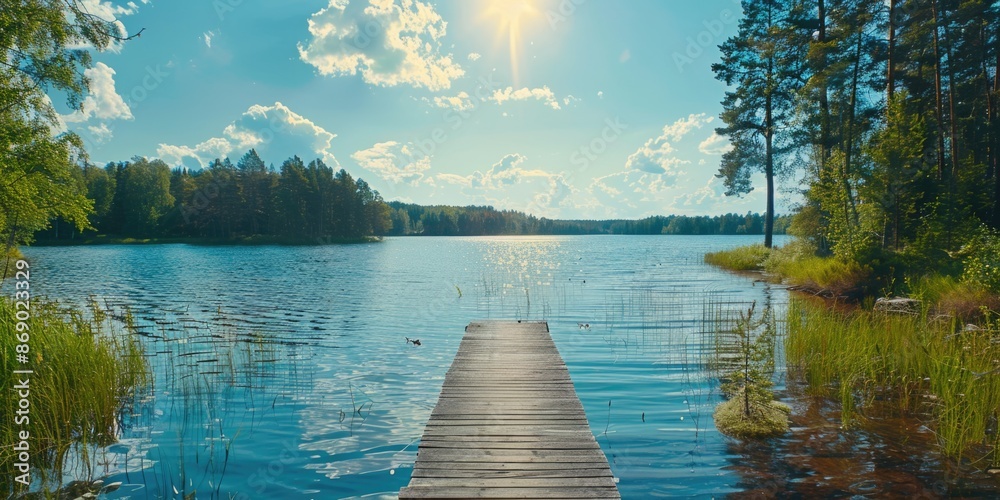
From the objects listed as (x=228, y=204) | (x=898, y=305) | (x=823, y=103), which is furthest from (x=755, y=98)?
(x=228, y=204)

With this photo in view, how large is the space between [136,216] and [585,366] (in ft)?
332

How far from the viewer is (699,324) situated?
17625mm

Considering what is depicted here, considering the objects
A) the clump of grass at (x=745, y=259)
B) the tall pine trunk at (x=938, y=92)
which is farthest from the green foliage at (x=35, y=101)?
the clump of grass at (x=745, y=259)

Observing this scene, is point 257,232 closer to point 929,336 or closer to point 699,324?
point 699,324

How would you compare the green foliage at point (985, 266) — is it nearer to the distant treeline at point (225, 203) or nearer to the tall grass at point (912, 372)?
the tall grass at point (912, 372)

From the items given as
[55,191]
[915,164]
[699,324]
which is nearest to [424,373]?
[699,324]

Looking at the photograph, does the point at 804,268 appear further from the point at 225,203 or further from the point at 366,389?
the point at 225,203

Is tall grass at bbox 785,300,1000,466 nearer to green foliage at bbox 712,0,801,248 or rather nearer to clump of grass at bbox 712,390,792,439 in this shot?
clump of grass at bbox 712,390,792,439

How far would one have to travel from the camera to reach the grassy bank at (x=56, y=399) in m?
6.76

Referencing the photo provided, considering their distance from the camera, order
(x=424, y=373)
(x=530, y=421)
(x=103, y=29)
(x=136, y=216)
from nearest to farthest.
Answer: (x=530, y=421) → (x=103, y=29) → (x=424, y=373) → (x=136, y=216)

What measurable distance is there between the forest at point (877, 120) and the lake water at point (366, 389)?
5.46m

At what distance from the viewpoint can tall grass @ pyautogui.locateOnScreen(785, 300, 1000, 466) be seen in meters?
7.14

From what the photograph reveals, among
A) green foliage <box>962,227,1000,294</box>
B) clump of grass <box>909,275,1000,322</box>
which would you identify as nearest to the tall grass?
clump of grass <box>909,275,1000,322</box>

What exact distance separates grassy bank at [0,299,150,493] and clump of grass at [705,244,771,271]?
35671 mm
